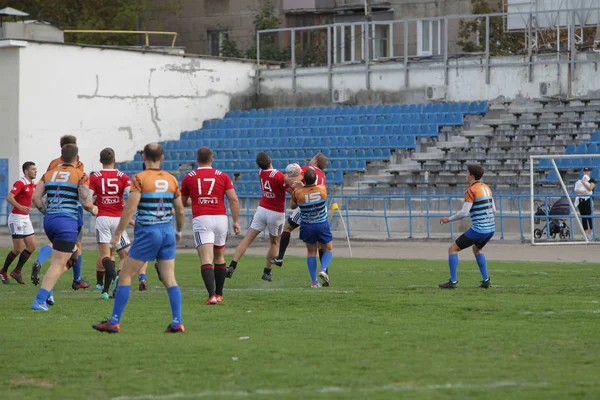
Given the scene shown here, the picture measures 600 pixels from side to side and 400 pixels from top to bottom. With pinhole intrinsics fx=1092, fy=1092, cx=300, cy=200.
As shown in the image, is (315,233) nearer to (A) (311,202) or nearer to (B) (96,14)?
(A) (311,202)

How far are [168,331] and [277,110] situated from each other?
92.9 feet

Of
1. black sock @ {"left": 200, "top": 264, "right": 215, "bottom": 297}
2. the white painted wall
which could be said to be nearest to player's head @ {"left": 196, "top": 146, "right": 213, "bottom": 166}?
black sock @ {"left": 200, "top": 264, "right": 215, "bottom": 297}

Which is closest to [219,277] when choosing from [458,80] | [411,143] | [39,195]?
[39,195]

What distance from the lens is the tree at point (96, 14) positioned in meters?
47.5

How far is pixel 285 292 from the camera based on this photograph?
1491 centimetres

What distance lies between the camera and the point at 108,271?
14.5m

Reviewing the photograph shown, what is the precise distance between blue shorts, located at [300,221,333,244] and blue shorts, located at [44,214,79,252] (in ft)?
12.4

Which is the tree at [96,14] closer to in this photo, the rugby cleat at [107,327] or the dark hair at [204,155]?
the dark hair at [204,155]

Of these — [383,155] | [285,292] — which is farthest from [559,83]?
[285,292]

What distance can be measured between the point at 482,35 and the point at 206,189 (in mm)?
33034

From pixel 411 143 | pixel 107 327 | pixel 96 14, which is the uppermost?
pixel 96 14

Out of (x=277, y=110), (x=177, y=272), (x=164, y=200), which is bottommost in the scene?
(x=177, y=272)

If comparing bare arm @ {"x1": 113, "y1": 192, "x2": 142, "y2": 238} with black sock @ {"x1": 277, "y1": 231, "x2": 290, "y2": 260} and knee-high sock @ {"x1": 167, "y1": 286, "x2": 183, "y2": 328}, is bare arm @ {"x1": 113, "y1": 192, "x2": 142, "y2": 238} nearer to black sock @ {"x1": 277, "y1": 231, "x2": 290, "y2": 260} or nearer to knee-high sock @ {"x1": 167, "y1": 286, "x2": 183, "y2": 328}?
knee-high sock @ {"x1": 167, "y1": 286, "x2": 183, "y2": 328}

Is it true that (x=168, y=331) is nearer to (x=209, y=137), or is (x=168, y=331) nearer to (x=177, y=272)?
(x=177, y=272)
